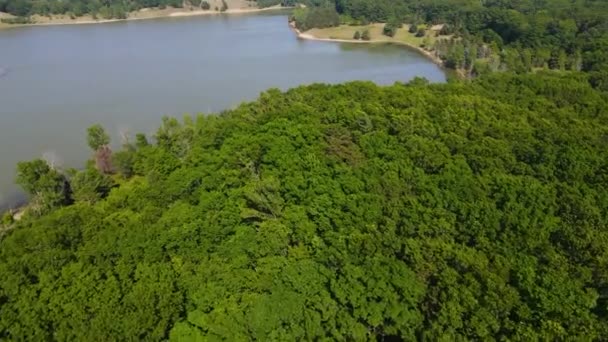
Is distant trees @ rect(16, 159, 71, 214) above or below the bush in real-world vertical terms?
below

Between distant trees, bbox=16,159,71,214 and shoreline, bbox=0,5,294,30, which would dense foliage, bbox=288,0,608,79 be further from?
distant trees, bbox=16,159,71,214

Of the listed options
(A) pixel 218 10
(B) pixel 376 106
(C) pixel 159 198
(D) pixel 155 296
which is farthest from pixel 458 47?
(A) pixel 218 10

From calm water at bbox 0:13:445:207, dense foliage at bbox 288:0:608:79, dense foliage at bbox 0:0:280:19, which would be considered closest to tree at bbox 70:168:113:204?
calm water at bbox 0:13:445:207

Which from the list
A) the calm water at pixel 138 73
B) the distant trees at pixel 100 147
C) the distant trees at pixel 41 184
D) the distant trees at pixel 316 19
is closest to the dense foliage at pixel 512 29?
the distant trees at pixel 316 19

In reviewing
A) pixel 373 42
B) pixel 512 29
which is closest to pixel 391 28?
pixel 373 42

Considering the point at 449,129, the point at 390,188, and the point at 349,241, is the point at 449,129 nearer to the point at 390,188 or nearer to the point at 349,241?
the point at 390,188

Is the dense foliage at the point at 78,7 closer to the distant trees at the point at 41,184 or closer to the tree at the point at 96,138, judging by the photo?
the tree at the point at 96,138
